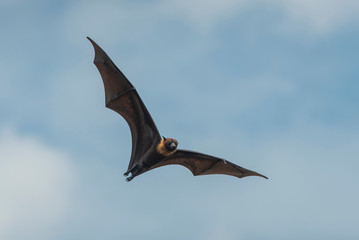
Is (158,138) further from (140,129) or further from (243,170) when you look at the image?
(243,170)

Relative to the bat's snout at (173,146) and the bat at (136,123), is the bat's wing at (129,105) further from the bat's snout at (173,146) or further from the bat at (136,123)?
the bat's snout at (173,146)

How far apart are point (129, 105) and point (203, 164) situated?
582 centimetres

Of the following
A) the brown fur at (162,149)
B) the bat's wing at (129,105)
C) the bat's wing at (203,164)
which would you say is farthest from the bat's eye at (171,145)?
the bat's wing at (203,164)

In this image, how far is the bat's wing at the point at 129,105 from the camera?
42.4 meters

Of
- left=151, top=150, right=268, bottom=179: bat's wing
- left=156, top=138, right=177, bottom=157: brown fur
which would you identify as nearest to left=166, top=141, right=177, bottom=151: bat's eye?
left=156, top=138, right=177, bottom=157: brown fur

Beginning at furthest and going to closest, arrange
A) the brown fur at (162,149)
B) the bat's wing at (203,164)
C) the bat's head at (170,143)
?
the bat's wing at (203,164) < the brown fur at (162,149) < the bat's head at (170,143)

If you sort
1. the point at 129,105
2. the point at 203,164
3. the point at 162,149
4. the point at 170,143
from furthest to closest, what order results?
1. the point at 203,164
2. the point at 129,105
3. the point at 162,149
4. the point at 170,143

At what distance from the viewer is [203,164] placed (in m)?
45.7

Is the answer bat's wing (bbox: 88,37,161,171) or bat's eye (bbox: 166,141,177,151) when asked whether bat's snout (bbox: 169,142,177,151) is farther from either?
bat's wing (bbox: 88,37,161,171)

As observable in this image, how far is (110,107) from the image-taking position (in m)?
43.6

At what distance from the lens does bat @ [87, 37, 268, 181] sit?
138ft

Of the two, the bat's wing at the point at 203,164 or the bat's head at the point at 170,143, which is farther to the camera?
the bat's wing at the point at 203,164

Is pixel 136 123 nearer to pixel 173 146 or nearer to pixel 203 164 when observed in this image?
pixel 173 146

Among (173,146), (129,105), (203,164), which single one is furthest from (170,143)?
(203,164)
